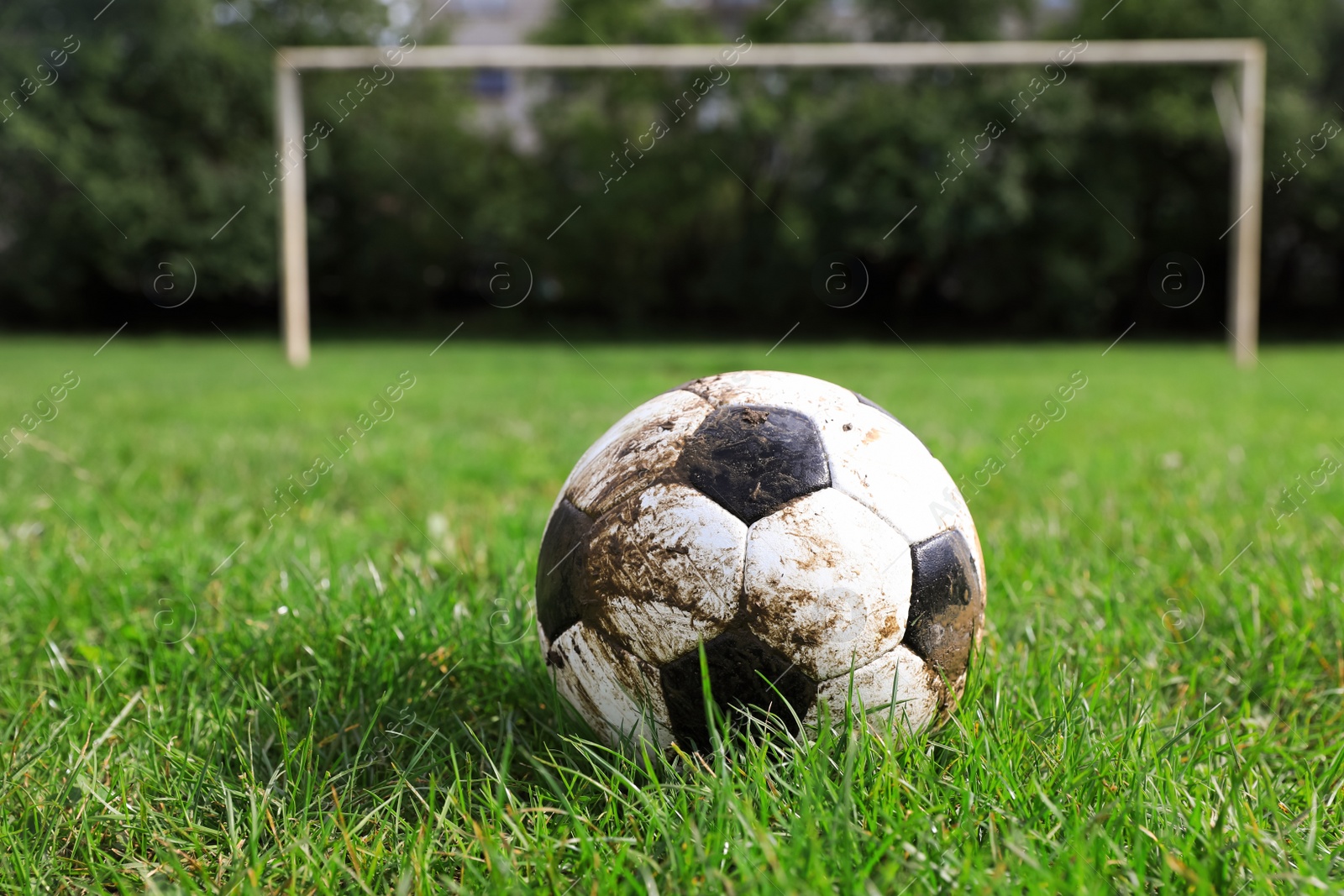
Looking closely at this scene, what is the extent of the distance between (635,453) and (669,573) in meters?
0.27

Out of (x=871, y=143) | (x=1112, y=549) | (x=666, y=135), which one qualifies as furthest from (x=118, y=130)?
(x=1112, y=549)

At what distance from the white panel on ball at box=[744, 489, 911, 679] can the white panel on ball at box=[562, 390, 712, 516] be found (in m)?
0.23

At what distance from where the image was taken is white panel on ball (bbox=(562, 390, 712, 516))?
1.68 m

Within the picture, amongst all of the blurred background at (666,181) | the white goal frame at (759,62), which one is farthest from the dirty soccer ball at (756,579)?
the blurred background at (666,181)

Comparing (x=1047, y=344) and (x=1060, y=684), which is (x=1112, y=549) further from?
(x=1047, y=344)

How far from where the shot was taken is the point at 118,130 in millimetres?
22859

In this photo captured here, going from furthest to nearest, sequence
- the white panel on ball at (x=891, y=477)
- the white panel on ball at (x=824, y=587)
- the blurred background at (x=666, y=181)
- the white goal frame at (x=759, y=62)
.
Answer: the blurred background at (x=666, y=181) → the white goal frame at (x=759, y=62) → the white panel on ball at (x=891, y=477) → the white panel on ball at (x=824, y=587)

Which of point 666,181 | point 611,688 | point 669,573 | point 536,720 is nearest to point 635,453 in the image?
point 669,573

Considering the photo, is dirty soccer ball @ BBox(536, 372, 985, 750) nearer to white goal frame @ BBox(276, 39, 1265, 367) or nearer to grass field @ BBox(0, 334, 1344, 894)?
grass field @ BBox(0, 334, 1344, 894)

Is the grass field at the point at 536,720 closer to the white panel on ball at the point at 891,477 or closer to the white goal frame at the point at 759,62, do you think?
the white panel on ball at the point at 891,477

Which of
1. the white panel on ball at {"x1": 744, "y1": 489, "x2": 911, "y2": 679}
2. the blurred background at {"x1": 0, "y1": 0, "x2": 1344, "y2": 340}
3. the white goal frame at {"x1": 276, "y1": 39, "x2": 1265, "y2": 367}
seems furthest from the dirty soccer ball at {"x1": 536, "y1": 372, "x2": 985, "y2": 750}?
the blurred background at {"x1": 0, "y1": 0, "x2": 1344, "y2": 340}

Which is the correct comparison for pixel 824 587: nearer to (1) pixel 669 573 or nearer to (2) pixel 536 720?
(1) pixel 669 573

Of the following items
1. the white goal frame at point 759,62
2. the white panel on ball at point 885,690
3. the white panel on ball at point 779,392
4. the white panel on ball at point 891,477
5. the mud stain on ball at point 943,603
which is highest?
the white goal frame at point 759,62

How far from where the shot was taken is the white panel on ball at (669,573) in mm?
1552
